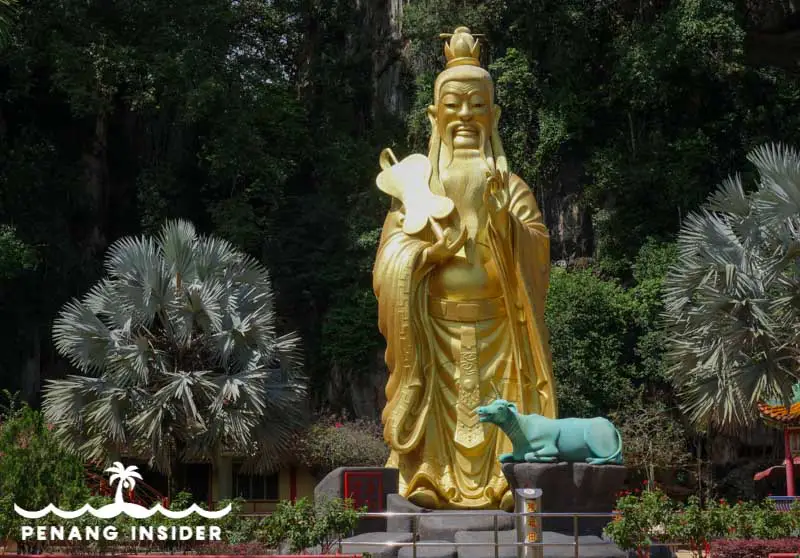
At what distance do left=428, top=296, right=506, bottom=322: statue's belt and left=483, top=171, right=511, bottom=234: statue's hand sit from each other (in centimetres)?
88

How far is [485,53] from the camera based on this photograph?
28.2 m

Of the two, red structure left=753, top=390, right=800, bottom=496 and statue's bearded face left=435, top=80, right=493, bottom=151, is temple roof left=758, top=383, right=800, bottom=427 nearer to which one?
red structure left=753, top=390, right=800, bottom=496

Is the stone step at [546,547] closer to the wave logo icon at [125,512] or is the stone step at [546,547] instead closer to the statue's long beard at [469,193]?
the wave logo icon at [125,512]

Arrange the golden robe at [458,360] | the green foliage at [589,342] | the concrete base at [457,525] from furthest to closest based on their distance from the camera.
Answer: the green foliage at [589,342] < the golden robe at [458,360] < the concrete base at [457,525]

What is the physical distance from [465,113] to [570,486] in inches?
187

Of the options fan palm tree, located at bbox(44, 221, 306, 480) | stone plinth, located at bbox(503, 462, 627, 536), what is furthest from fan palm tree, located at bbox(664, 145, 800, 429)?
fan palm tree, located at bbox(44, 221, 306, 480)

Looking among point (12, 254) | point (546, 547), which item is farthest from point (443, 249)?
point (12, 254)

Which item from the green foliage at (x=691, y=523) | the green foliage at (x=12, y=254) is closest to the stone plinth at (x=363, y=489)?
the green foliage at (x=691, y=523)

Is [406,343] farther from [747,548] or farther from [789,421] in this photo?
[789,421]

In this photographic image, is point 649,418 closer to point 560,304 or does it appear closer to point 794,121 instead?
point 560,304

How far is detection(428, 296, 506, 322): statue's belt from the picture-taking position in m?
16.3

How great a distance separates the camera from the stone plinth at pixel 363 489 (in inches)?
597

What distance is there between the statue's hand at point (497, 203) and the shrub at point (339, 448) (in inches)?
342

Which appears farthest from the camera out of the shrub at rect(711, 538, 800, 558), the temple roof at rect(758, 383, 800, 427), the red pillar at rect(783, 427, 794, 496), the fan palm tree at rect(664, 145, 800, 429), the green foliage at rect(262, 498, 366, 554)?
the red pillar at rect(783, 427, 794, 496)
